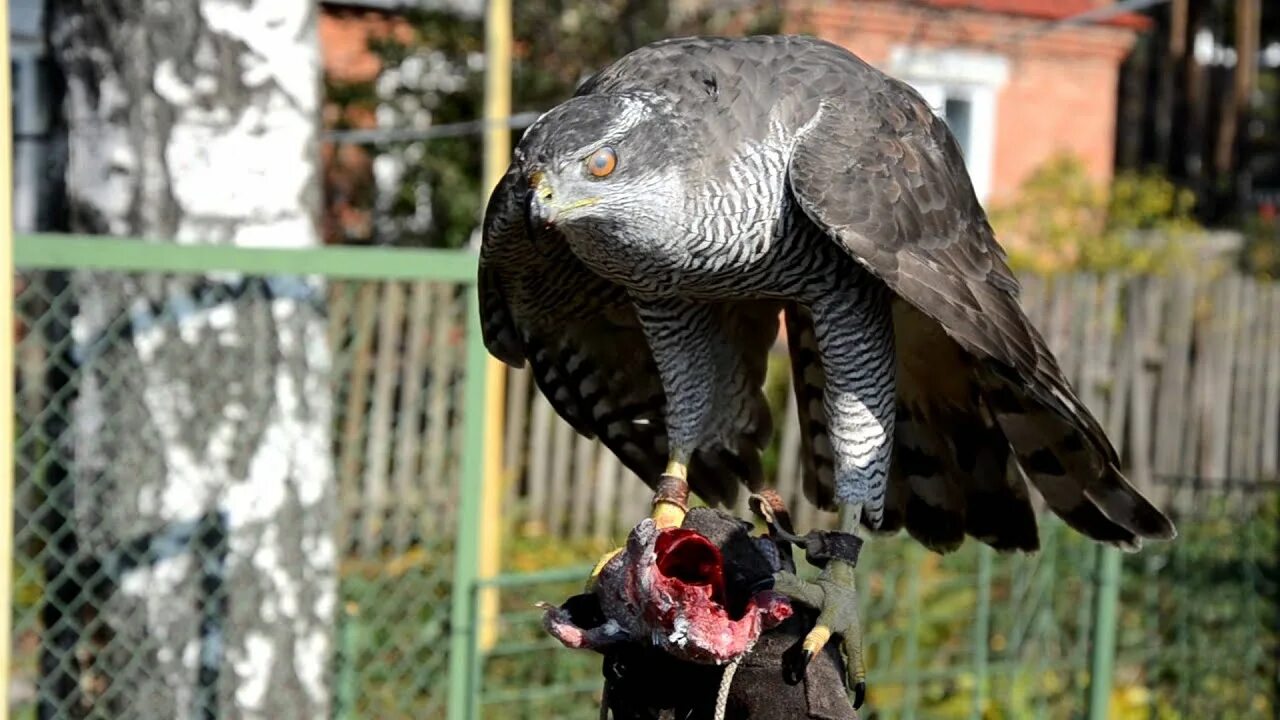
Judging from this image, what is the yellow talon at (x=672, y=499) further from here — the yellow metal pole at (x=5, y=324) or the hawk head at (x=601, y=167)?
the yellow metal pole at (x=5, y=324)

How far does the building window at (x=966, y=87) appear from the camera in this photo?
13.5 meters

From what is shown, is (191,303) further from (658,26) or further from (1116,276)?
(1116,276)

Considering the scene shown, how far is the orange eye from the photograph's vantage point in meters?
2.72

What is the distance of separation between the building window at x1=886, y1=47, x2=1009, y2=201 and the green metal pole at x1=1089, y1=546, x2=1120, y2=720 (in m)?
7.89

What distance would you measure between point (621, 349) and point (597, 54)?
6667mm

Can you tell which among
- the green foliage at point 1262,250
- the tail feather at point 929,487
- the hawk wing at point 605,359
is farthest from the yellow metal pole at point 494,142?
the green foliage at point 1262,250

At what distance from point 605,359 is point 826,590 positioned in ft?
3.03

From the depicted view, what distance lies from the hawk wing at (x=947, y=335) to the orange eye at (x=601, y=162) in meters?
0.39

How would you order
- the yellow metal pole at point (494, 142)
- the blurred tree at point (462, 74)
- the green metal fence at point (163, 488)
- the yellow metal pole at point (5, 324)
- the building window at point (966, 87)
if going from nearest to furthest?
the yellow metal pole at point (5, 324) < the green metal fence at point (163, 488) < the yellow metal pole at point (494, 142) < the blurred tree at point (462, 74) < the building window at point (966, 87)

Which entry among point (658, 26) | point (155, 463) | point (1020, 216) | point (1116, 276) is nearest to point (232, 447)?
point (155, 463)

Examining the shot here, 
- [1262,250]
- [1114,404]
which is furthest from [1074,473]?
[1262,250]

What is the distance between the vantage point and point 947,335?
3.24m

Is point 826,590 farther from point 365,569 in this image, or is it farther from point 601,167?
point 365,569

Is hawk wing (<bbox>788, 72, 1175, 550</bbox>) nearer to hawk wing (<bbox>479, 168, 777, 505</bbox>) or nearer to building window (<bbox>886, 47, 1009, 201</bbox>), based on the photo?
hawk wing (<bbox>479, 168, 777, 505</bbox>)
